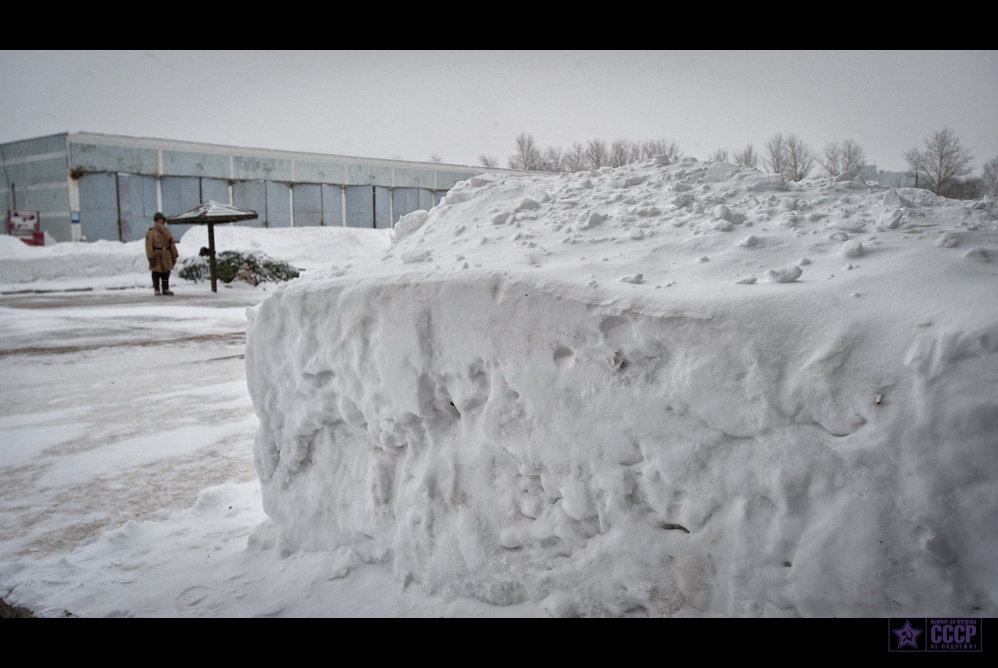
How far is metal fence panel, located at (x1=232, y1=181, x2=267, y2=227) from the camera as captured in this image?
91.8 feet

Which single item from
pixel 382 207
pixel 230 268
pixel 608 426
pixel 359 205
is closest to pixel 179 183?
pixel 359 205

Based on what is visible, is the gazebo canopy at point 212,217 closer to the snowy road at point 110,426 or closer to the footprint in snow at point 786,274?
the snowy road at point 110,426

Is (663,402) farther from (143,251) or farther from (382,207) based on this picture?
(382,207)

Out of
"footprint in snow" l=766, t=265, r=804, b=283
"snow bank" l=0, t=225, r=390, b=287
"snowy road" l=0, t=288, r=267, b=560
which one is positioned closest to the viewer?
"footprint in snow" l=766, t=265, r=804, b=283

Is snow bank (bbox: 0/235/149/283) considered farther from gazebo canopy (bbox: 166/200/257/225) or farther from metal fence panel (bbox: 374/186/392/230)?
metal fence panel (bbox: 374/186/392/230)

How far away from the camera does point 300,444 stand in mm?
2732

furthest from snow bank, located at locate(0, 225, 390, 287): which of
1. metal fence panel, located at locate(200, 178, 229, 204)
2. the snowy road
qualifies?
the snowy road

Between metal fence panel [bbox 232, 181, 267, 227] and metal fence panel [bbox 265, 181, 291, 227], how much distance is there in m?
0.22

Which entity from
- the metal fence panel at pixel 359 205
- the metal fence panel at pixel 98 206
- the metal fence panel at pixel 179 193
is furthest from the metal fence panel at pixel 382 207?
the metal fence panel at pixel 98 206

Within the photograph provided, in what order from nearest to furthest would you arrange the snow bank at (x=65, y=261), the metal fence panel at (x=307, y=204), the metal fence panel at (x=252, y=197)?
the snow bank at (x=65, y=261), the metal fence panel at (x=252, y=197), the metal fence panel at (x=307, y=204)

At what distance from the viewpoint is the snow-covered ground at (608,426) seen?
1440 millimetres

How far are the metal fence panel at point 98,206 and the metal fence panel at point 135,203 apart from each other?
0.24m

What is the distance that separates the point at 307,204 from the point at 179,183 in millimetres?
5377

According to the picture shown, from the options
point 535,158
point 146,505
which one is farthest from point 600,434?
point 535,158
